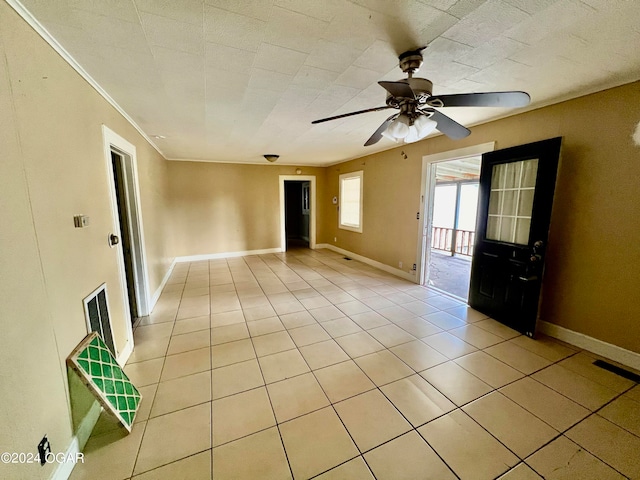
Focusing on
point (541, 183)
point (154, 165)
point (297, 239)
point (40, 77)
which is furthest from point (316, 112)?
point (297, 239)

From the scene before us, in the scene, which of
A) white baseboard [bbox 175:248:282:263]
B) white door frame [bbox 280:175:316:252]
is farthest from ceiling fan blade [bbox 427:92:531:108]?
white baseboard [bbox 175:248:282:263]

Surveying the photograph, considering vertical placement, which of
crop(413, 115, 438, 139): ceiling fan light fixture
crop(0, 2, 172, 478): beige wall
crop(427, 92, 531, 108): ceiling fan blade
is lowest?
crop(0, 2, 172, 478): beige wall

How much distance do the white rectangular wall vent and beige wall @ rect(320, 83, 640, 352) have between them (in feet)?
13.5

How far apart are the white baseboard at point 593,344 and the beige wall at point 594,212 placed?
51 mm

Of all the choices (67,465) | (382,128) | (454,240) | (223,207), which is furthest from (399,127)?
(454,240)

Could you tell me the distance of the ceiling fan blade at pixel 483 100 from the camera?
1.55 metres

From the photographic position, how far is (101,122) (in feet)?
6.99

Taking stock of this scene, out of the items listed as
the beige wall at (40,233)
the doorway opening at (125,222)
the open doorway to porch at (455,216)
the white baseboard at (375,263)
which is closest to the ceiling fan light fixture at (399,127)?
the beige wall at (40,233)

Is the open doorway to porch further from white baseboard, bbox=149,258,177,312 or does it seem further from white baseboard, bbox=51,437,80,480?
white baseboard, bbox=51,437,80,480

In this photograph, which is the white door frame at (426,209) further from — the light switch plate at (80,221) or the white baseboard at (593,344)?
the light switch plate at (80,221)

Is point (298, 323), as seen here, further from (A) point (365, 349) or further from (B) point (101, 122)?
(B) point (101, 122)

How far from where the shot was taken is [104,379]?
1602 mm

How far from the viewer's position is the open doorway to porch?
585 cm

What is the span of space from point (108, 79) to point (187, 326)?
8.08ft
